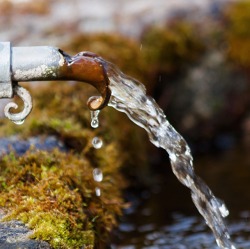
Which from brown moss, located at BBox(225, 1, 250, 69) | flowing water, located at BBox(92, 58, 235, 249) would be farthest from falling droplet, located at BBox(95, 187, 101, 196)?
brown moss, located at BBox(225, 1, 250, 69)

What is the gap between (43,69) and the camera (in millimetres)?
3205

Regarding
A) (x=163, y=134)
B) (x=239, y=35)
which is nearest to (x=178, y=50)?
(x=239, y=35)

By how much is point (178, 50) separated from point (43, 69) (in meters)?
5.50

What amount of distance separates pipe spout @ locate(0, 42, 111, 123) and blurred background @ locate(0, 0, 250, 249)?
386 centimetres

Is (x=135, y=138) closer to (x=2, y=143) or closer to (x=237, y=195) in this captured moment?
(x=237, y=195)

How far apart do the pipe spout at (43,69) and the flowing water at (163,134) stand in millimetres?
168

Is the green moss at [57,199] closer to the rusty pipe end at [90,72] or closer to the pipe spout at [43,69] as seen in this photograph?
the pipe spout at [43,69]

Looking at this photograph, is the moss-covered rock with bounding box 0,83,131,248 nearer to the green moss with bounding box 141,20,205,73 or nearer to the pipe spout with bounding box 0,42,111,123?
the pipe spout with bounding box 0,42,111,123

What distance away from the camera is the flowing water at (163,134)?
142 inches

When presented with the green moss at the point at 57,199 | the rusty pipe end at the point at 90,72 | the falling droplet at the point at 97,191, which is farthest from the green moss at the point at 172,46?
the rusty pipe end at the point at 90,72

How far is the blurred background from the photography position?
25.0ft

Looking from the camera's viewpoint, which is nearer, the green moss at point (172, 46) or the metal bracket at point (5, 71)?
the metal bracket at point (5, 71)

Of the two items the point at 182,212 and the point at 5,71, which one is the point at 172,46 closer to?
the point at 182,212

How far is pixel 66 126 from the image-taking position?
15.6 feet
